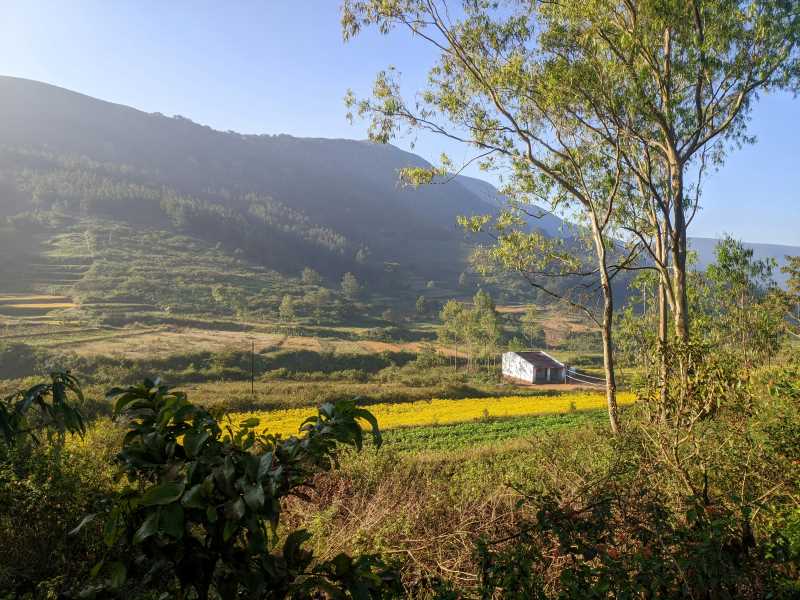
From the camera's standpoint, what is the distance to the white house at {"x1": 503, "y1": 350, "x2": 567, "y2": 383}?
162 feet

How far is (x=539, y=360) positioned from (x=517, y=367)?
267cm

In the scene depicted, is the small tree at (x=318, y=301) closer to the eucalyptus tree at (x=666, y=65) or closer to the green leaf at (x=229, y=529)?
the eucalyptus tree at (x=666, y=65)

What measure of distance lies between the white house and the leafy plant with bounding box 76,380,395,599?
49.2 metres

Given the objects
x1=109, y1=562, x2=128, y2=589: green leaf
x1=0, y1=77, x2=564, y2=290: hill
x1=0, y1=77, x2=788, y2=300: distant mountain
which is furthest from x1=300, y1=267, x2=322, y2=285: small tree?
x1=109, y1=562, x2=128, y2=589: green leaf

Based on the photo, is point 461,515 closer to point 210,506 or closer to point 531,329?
point 210,506

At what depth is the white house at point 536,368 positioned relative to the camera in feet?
162

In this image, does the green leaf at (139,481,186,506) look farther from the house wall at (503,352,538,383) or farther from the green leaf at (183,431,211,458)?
the house wall at (503,352,538,383)

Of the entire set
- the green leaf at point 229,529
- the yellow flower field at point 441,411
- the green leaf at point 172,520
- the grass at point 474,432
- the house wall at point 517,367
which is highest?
the green leaf at point 172,520

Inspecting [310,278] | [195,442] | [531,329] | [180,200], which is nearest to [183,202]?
[180,200]

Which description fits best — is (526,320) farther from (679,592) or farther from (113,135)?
(113,135)

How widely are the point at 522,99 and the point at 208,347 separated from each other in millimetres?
42091

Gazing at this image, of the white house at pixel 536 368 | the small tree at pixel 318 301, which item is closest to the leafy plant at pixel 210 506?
the white house at pixel 536 368

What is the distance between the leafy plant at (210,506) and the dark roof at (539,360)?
165ft

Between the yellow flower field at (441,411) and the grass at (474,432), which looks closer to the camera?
the grass at (474,432)
